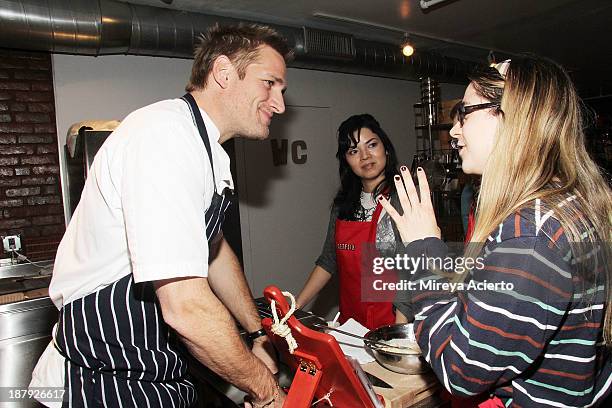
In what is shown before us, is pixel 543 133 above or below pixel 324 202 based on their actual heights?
above

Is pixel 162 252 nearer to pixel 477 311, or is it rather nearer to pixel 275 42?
pixel 477 311

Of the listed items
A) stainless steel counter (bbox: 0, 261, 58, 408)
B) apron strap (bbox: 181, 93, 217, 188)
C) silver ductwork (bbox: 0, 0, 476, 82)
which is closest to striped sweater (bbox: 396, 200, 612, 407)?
apron strap (bbox: 181, 93, 217, 188)

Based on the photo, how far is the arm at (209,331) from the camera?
1148mm

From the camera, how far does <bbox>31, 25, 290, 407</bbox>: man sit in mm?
1138

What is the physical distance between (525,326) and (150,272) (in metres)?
0.85

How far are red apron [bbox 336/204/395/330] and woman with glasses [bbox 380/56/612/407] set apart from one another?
134 centimetres

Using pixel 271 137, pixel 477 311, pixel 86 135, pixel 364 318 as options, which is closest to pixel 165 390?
pixel 477 311

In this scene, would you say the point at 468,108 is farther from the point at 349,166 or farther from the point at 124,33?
the point at 124,33

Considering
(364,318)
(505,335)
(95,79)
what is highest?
(95,79)

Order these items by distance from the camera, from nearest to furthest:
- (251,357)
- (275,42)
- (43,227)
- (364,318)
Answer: (251,357) → (275,42) → (364,318) → (43,227)

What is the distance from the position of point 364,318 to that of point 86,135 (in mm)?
2074

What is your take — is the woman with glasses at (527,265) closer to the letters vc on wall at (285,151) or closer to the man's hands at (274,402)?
the man's hands at (274,402)

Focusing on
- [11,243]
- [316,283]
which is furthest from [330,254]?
[11,243]

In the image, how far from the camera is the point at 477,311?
3.12 feet
